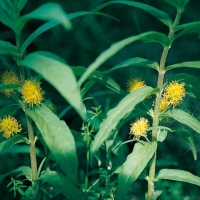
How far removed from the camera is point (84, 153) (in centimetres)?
194

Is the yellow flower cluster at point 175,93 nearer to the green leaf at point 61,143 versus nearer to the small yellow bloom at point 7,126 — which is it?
the green leaf at point 61,143

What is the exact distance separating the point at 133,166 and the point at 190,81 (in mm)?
303

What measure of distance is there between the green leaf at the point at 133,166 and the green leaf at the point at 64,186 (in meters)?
0.13

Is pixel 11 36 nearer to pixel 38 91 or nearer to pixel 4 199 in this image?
pixel 4 199

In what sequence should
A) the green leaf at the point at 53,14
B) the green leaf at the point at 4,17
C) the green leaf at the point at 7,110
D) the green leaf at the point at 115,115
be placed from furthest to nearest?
the green leaf at the point at 7,110 < the green leaf at the point at 4,17 < the green leaf at the point at 115,115 < the green leaf at the point at 53,14

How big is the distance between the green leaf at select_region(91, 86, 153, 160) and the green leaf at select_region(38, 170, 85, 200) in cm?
22

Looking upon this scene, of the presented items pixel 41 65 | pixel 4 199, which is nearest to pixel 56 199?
pixel 4 199

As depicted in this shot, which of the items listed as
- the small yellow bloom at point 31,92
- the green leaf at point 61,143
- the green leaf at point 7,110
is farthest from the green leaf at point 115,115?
the green leaf at point 7,110

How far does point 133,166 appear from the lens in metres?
1.11

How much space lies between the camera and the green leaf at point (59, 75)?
0.75m

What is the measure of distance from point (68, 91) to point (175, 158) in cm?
126

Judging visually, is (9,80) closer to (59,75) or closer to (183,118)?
(59,75)

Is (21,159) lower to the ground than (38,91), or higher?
higher

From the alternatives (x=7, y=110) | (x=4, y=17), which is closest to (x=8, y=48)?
(x=4, y=17)
